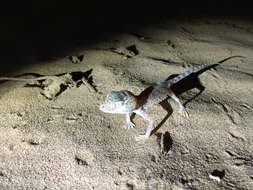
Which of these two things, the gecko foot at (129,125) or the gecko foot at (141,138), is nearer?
the gecko foot at (141,138)

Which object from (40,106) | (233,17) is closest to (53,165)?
(40,106)

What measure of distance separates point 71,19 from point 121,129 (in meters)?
4.21

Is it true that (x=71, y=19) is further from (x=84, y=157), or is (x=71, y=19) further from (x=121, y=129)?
(x=84, y=157)

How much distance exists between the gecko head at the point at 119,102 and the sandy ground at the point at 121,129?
0.34 m

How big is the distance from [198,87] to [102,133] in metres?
1.79

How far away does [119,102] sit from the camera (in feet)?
7.83

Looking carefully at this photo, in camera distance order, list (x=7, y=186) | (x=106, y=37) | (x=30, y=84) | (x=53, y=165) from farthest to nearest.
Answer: (x=106, y=37), (x=30, y=84), (x=53, y=165), (x=7, y=186)

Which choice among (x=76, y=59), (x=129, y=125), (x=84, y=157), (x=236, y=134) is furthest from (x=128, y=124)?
(x=76, y=59)

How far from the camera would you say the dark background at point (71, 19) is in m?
4.16

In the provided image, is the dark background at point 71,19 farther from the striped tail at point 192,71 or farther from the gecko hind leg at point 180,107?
the gecko hind leg at point 180,107

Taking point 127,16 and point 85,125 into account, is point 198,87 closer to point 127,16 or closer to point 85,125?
point 85,125

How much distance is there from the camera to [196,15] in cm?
632

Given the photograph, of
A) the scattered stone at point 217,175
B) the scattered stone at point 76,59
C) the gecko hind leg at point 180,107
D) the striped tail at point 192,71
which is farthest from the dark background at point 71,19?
the scattered stone at point 217,175

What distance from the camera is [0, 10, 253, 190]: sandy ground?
82.0 inches
